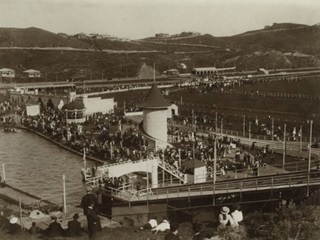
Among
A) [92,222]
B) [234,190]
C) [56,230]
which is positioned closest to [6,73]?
[234,190]

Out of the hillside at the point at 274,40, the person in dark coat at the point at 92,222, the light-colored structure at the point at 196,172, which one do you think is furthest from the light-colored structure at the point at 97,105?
the hillside at the point at 274,40

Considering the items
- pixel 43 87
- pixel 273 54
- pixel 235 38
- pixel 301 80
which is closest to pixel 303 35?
pixel 235 38

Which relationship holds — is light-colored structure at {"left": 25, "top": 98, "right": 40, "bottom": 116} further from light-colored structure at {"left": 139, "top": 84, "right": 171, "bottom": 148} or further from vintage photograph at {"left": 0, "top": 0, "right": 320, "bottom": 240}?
light-colored structure at {"left": 139, "top": 84, "right": 171, "bottom": 148}

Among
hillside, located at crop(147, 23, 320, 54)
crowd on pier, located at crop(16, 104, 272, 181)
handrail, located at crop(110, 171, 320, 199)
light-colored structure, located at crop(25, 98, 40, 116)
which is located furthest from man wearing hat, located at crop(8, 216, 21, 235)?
hillside, located at crop(147, 23, 320, 54)

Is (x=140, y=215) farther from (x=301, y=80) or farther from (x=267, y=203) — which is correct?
(x=301, y=80)

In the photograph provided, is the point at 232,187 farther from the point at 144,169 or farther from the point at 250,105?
the point at 250,105

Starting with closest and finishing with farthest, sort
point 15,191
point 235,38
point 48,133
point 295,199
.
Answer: point 295,199 → point 15,191 → point 48,133 → point 235,38
